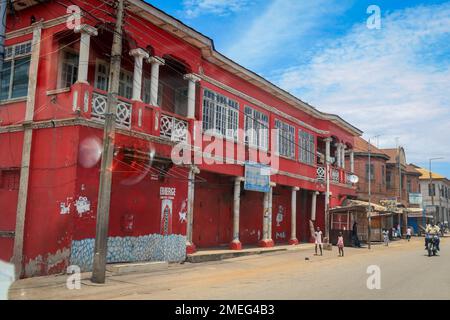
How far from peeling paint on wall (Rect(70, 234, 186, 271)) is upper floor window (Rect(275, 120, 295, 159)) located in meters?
10.0

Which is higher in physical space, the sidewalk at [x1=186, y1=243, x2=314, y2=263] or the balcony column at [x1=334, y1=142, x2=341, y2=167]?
the balcony column at [x1=334, y1=142, x2=341, y2=167]

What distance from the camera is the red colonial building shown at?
41.8 ft

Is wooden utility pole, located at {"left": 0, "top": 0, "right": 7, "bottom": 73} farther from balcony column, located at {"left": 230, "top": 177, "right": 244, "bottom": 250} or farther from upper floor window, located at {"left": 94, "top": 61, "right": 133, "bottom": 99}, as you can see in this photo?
balcony column, located at {"left": 230, "top": 177, "right": 244, "bottom": 250}

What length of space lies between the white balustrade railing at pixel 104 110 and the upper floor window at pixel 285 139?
37.5 feet

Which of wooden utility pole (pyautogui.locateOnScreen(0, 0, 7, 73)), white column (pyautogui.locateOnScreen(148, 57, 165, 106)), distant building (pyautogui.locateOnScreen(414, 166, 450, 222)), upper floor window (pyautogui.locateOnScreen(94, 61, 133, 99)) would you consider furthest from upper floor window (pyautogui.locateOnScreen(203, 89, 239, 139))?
distant building (pyautogui.locateOnScreen(414, 166, 450, 222))

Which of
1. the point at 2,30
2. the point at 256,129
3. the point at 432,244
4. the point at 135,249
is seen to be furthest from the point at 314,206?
the point at 2,30

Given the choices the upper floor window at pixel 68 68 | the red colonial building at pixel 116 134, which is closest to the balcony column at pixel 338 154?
the red colonial building at pixel 116 134

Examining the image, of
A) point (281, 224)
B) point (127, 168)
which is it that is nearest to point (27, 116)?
point (127, 168)

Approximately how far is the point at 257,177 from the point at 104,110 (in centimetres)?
1002

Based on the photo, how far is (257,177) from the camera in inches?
853

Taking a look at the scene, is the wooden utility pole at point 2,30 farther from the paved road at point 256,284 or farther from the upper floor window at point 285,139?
the upper floor window at point 285,139

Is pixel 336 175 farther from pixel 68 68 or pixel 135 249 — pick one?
pixel 68 68
